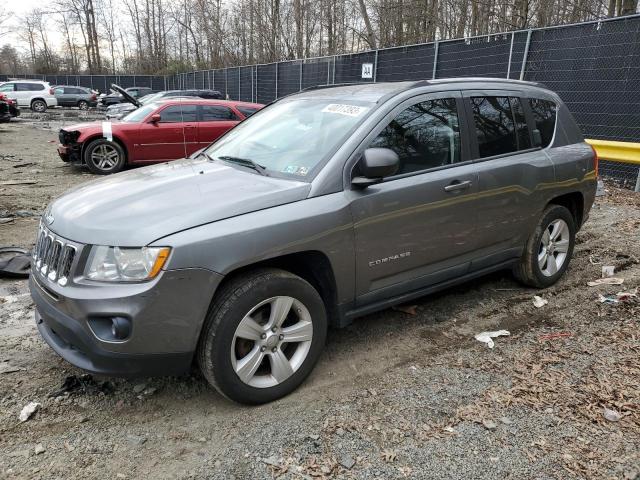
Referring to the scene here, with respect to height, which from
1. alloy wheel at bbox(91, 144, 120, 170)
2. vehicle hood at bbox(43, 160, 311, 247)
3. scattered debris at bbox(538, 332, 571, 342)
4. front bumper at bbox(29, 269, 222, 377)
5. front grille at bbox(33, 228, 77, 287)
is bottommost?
scattered debris at bbox(538, 332, 571, 342)

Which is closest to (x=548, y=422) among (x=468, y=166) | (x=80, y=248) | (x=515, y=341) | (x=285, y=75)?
(x=515, y=341)

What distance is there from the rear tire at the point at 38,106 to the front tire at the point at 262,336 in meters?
33.8

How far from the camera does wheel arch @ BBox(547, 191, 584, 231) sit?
15.5ft

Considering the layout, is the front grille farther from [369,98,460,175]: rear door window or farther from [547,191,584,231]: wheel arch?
[547,191,584,231]: wheel arch

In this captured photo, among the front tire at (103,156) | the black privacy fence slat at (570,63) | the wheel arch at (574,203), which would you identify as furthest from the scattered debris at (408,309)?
the front tire at (103,156)

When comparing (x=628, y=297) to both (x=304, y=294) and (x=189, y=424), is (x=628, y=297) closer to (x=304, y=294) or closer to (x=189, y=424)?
(x=304, y=294)

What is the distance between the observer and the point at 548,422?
2805 millimetres

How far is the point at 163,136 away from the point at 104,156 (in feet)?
4.27

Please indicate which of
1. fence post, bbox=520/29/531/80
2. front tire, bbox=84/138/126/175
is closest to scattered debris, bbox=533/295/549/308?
fence post, bbox=520/29/531/80

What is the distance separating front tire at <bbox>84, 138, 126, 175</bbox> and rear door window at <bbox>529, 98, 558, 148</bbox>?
28.8ft

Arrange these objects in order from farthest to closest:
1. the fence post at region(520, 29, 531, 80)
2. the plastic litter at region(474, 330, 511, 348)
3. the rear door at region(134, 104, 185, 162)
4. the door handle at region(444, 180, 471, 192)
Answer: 1. the rear door at region(134, 104, 185, 162)
2. the fence post at region(520, 29, 531, 80)
3. the plastic litter at region(474, 330, 511, 348)
4. the door handle at region(444, 180, 471, 192)

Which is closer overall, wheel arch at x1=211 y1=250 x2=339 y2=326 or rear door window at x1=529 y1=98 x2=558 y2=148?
wheel arch at x1=211 y1=250 x2=339 y2=326

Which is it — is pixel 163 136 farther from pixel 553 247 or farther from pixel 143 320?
pixel 143 320

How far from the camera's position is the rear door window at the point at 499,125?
12.8ft
